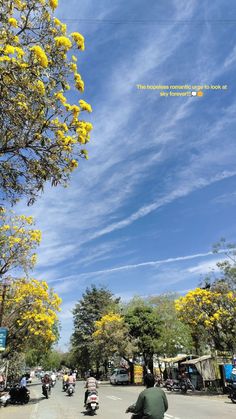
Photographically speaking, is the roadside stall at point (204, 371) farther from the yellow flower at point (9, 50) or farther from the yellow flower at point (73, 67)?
the yellow flower at point (9, 50)

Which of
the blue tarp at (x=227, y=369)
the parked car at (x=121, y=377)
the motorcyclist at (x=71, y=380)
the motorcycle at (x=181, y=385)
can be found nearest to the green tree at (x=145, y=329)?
the parked car at (x=121, y=377)

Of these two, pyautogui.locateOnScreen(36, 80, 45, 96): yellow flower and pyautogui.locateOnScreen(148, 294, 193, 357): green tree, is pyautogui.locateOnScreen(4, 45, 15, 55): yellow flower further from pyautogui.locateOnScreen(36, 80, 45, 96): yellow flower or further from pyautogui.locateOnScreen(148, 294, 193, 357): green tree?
pyautogui.locateOnScreen(148, 294, 193, 357): green tree

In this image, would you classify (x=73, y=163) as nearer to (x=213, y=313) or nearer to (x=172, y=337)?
(x=213, y=313)

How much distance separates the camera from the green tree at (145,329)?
135 ft

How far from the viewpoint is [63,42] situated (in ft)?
20.6

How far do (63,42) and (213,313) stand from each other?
21.5 meters

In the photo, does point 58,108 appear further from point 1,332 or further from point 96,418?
point 1,332

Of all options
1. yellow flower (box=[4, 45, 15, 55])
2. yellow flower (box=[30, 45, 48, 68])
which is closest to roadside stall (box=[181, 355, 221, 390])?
yellow flower (box=[30, 45, 48, 68])

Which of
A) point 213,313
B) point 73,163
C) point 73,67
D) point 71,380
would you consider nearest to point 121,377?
point 71,380

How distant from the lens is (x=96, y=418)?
13508 millimetres

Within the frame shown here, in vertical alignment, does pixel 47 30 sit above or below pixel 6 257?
below

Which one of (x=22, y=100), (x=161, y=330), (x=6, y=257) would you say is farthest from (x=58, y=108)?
(x=161, y=330)

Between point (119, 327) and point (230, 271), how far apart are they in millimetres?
22943

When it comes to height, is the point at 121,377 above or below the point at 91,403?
above
